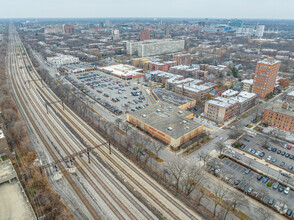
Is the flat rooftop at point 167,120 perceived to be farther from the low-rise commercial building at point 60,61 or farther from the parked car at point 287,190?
the low-rise commercial building at point 60,61

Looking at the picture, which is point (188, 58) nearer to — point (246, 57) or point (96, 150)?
point (246, 57)

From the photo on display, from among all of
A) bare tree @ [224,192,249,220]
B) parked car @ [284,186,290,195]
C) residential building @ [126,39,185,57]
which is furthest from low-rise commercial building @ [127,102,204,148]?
residential building @ [126,39,185,57]

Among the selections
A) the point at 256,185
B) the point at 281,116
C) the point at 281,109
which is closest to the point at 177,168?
the point at 256,185

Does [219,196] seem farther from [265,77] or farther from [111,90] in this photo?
[111,90]

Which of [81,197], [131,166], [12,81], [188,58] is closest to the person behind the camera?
[81,197]

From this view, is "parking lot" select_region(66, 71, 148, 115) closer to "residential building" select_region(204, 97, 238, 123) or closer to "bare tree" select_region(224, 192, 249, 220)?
"residential building" select_region(204, 97, 238, 123)

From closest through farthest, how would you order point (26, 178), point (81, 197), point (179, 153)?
point (81, 197) < point (26, 178) < point (179, 153)

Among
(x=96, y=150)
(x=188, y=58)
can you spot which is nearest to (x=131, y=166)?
(x=96, y=150)
